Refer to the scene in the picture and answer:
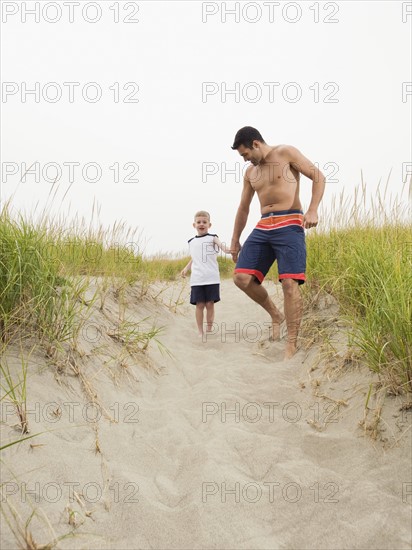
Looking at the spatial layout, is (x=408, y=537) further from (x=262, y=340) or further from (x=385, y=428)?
(x=262, y=340)

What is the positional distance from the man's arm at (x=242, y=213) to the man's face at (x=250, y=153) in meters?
0.29

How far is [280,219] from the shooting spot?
3787 millimetres

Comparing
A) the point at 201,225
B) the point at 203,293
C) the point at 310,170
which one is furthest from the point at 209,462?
the point at 201,225

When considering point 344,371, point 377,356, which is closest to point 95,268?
point 344,371

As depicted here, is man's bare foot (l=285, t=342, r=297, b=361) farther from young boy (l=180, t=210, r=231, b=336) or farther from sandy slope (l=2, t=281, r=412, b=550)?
young boy (l=180, t=210, r=231, b=336)

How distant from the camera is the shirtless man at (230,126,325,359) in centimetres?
366

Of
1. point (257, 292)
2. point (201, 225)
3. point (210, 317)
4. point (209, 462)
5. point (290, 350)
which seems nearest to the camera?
point (209, 462)

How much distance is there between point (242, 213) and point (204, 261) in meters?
0.76

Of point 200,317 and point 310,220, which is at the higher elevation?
point 310,220

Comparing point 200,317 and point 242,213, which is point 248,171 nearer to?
point 242,213

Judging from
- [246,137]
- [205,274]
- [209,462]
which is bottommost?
[209,462]

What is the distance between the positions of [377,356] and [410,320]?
0.96 ft

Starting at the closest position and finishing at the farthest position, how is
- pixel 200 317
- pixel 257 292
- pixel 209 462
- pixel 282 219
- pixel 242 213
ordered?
pixel 209 462 → pixel 282 219 → pixel 257 292 → pixel 242 213 → pixel 200 317

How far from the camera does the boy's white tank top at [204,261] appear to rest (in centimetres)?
484
